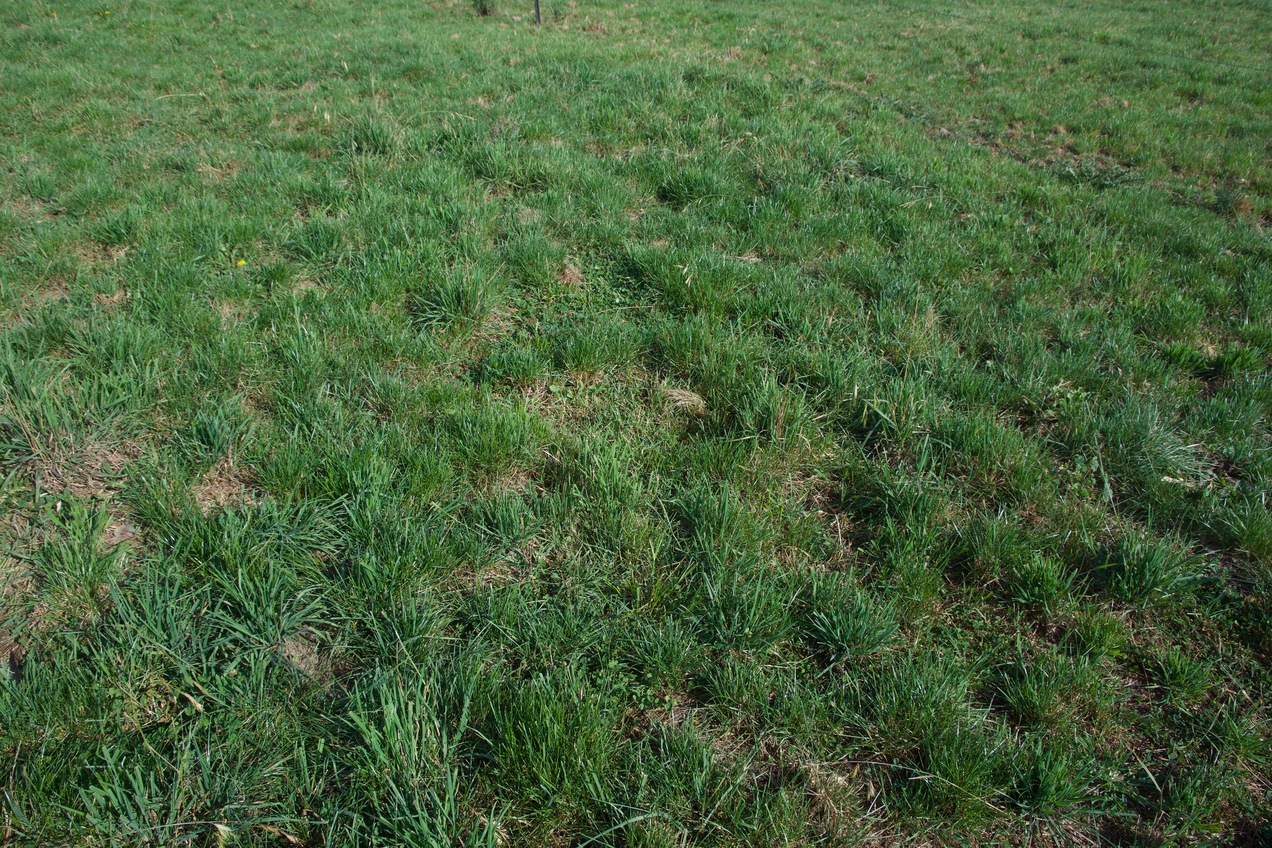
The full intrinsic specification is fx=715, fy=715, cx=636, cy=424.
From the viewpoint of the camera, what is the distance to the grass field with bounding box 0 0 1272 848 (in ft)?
6.57

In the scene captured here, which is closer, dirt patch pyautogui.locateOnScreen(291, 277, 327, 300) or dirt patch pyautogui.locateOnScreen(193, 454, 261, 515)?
dirt patch pyautogui.locateOnScreen(193, 454, 261, 515)

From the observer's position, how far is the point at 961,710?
87.2 inches

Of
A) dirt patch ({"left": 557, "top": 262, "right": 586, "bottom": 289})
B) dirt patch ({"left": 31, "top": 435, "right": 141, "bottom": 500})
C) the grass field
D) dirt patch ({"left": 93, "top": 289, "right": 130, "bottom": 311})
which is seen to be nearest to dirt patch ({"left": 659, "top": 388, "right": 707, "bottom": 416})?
the grass field

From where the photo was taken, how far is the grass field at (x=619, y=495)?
2.00 meters

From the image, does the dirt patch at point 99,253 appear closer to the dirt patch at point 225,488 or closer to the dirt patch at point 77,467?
the dirt patch at point 77,467

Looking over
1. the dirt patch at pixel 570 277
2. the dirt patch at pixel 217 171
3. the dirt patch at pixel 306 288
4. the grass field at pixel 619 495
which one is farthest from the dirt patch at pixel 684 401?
the dirt patch at pixel 217 171

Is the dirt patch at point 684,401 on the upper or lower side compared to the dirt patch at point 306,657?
upper

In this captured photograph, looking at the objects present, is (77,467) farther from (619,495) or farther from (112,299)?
(619,495)

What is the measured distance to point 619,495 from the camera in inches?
113

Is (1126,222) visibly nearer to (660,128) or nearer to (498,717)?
(660,128)

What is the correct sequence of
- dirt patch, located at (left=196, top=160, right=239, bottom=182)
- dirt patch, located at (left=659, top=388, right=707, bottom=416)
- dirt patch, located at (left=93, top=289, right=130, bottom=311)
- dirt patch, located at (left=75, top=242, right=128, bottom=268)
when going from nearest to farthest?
1. dirt patch, located at (left=659, top=388, right=707, bottom=416)
2. dirt patch, located at (left=93, top=289, right=130, bottom=311)
3. dirt patch, located at (left=75, top=242, right=128, bottom=268)
4. dirt patch, located at (left=196, top=160, right=239, bottom=182)

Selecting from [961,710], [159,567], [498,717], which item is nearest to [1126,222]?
[961,710]

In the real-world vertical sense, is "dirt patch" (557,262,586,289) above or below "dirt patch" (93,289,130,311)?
above

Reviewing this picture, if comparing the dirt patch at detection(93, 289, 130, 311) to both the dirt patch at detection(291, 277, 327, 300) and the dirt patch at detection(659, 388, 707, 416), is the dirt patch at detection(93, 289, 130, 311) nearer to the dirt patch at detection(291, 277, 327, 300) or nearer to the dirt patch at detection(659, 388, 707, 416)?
the dirt patch at detection(291, 277, 327, 300)
